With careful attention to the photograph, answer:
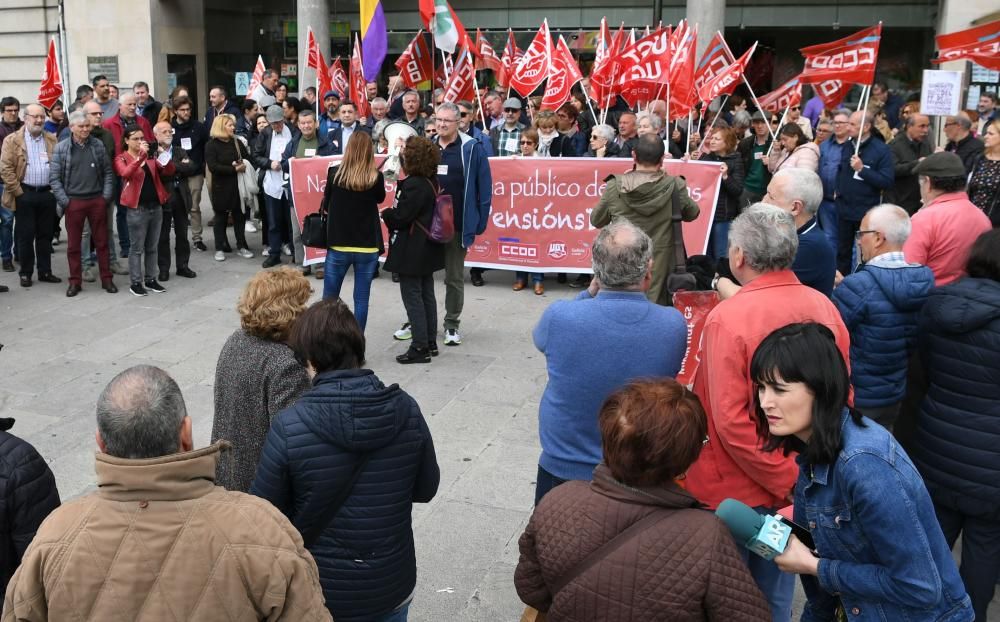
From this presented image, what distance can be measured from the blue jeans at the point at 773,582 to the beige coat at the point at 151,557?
5.94 ft

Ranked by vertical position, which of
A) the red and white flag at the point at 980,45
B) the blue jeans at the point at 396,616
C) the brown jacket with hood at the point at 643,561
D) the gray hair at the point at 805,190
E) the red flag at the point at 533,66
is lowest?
the blue jeans at the point at 396,616

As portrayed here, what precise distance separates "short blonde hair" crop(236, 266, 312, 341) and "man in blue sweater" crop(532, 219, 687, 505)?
0.97 metres

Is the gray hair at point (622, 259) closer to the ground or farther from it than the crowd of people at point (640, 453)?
farther from it

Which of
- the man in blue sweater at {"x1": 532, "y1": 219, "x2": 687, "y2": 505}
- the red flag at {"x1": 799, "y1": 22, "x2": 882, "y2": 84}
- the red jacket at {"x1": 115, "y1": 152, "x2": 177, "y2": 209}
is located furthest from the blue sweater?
the red jacket at {"x1": 115, "y1": 152, "x2": 177, "y2": 209}

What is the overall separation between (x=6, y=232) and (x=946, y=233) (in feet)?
32.5

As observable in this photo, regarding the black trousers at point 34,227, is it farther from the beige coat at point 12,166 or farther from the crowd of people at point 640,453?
the crowd of people at point 640,453

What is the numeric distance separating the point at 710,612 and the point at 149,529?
4.39ft

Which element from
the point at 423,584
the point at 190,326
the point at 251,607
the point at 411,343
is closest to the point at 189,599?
the point at 251,607

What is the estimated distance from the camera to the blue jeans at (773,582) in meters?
3.48

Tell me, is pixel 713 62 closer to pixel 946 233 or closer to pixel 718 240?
pixel 718 240

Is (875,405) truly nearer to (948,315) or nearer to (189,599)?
(948,315)

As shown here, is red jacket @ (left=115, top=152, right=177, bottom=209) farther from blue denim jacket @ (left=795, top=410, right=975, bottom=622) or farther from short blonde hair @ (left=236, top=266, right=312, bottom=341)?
blue denim jacket @ (left=795, top=410, right=975, bottom=622)

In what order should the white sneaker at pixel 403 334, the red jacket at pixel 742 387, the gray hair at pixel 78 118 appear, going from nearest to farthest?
1. the red jacket at pixel 742 387
2. the white sneaker at pixel 403 334
3. the gray hair at pixel 78 118

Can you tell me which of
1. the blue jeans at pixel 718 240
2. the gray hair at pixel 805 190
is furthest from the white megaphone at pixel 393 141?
the gray hair at pixel 805 190
